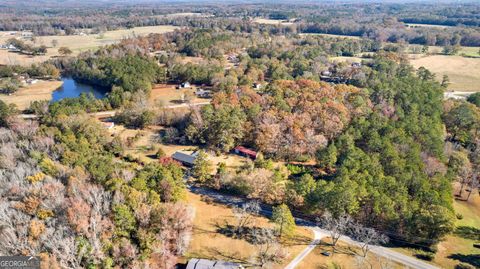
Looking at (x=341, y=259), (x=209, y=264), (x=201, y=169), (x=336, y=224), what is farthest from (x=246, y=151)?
(x=209, y=264)

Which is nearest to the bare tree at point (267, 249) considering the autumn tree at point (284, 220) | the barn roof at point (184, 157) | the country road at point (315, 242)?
the autumn tree at point (284, 220)

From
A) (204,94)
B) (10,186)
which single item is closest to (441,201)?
(10,186)

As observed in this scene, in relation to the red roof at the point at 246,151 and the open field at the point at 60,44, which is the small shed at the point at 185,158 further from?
the open field at the point at 60,44

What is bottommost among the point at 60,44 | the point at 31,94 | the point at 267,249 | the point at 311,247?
the point at 311,247

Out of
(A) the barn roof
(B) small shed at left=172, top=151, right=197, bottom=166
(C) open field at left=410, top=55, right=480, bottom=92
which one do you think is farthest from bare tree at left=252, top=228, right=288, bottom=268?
(C) open field at left=410, top=55, right=480, bottom=92

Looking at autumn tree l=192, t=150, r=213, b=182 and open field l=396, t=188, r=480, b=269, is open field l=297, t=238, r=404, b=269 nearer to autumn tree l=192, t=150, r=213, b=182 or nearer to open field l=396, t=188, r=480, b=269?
open field l=396, t=188, r=480, b=269

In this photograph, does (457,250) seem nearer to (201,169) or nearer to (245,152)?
(245,152)

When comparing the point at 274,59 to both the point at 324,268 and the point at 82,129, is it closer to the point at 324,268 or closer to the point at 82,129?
the point at 82,129
